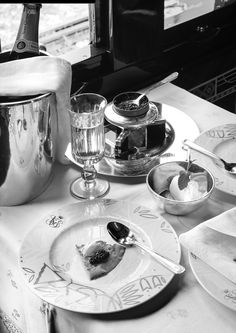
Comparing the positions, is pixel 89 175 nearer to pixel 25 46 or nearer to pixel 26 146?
pixel 26 146

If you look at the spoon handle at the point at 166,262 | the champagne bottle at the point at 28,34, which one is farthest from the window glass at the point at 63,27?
the spoon handle at the point at 166,262

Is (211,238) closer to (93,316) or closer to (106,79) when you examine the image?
(93,316)

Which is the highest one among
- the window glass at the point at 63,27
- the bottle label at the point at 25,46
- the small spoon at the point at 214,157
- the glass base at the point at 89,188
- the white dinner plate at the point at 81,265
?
the bottle label at the point at 25,46

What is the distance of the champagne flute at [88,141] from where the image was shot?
102 cm

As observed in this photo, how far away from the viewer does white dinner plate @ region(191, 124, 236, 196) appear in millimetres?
1054

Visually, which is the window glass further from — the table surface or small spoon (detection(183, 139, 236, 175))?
small spoon (detection(183, 139, 236, 175))

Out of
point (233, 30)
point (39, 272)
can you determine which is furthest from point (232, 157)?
point (233, 30)

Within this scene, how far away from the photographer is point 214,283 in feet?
2.75

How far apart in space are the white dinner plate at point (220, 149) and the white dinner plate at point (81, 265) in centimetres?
16

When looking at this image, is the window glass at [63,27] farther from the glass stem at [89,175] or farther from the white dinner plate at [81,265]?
the white dinner plate at [81,265]

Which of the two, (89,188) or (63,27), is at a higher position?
(63,27)

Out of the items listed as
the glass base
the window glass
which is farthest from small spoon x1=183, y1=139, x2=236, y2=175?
the window glass

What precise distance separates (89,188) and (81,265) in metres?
0.21

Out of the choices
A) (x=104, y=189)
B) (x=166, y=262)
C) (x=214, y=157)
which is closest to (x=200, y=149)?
(x=214, y=157)
